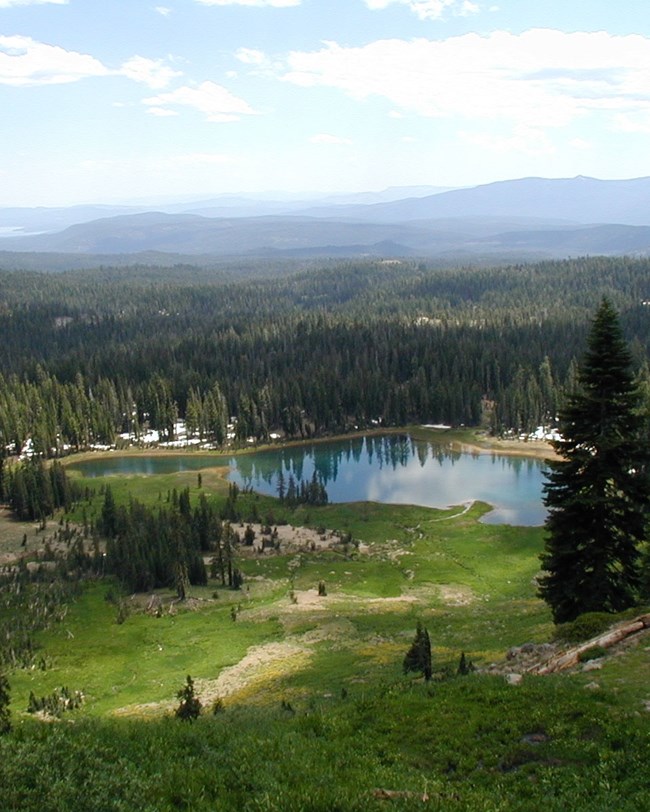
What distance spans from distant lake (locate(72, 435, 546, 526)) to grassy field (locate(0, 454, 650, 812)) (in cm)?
4010

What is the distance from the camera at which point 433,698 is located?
23594 mm

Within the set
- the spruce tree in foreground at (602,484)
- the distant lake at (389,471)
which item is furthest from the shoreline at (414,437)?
the spruce tree in foreground at (602,484)

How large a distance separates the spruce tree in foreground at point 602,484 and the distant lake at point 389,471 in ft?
203

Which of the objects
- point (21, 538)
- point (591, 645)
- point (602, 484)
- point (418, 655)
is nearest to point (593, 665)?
point (591, 645)

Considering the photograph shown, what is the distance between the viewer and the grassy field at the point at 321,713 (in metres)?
16.2

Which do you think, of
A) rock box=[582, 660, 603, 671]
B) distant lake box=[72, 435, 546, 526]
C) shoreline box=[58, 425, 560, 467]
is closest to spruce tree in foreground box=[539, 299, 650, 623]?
rock box=[582, 660, 603, 671]

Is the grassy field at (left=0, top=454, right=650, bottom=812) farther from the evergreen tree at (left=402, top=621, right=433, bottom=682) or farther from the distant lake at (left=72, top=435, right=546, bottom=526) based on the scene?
the distant lake at (left=72, top=435, right=546, bottom=526)

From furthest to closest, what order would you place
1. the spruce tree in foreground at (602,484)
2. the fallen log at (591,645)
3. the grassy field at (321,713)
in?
the spruce tree in foreground at (602,484)
the fallen log at (591,645)
the grassy field at (321,713)

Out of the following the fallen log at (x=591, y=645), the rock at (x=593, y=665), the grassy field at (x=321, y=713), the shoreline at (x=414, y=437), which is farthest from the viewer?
the shoreline at (x=414, y=437)

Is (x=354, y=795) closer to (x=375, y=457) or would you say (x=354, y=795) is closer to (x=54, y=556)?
(x=54, y=556)

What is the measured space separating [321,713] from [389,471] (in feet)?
Result: 338

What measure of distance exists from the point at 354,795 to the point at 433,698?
822 cm

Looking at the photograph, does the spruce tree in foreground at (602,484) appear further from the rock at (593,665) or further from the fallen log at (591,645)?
the rock at (593,665)

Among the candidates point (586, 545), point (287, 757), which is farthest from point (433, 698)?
point (586, 545)
